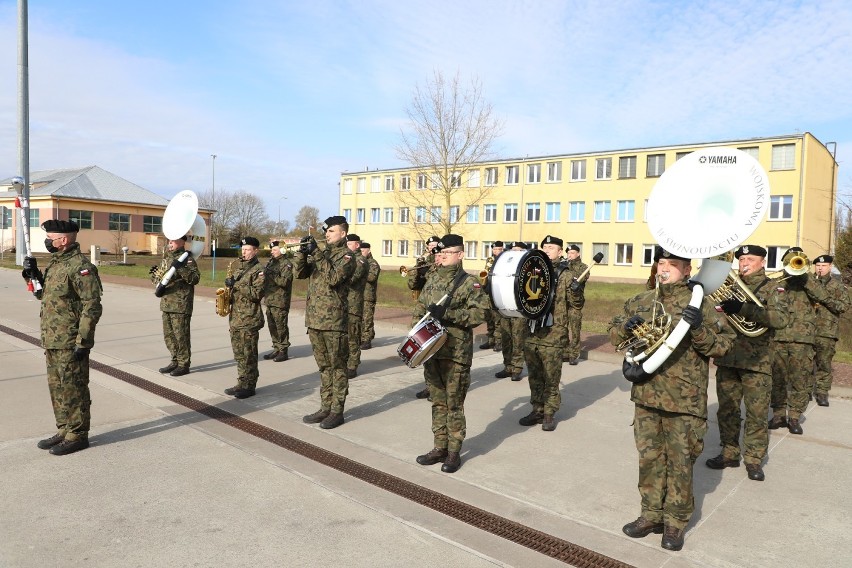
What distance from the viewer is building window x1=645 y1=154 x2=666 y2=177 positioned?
132 ft

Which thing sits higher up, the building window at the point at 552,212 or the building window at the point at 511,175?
the building window at the point at 511,175

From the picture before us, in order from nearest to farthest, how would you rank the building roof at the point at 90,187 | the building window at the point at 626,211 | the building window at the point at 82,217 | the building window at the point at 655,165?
the building window at the point at 655,165, the building window at the point at 626,211, the building window at the point at 82,217, the building roof at the point at 90,187

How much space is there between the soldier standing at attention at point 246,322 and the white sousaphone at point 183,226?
1.10m

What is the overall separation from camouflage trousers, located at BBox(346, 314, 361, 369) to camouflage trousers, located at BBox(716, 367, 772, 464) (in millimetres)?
5465

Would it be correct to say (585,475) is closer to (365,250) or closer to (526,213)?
(365,250)

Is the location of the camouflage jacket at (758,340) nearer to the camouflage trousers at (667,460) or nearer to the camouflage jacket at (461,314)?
the camouflage trousers at (667,460)

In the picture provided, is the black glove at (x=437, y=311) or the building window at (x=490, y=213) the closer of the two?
the black glove at (x=437, y=311)

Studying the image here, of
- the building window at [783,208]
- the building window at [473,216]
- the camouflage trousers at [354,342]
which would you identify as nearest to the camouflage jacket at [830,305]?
the camouflage trousers at [354,342]

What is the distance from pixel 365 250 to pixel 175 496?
7479 mm

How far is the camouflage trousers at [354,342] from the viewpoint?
9.50 metres

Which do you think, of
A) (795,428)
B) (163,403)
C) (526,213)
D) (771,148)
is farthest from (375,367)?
(526,213)

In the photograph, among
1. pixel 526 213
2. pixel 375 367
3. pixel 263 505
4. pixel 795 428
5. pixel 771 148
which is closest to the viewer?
pixel 263 505

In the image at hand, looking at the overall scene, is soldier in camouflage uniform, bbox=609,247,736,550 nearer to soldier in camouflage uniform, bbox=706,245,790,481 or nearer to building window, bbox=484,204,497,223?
soldier in camouflage uniform, bbox=706,245,790,481

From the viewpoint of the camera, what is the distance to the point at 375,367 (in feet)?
33.1
